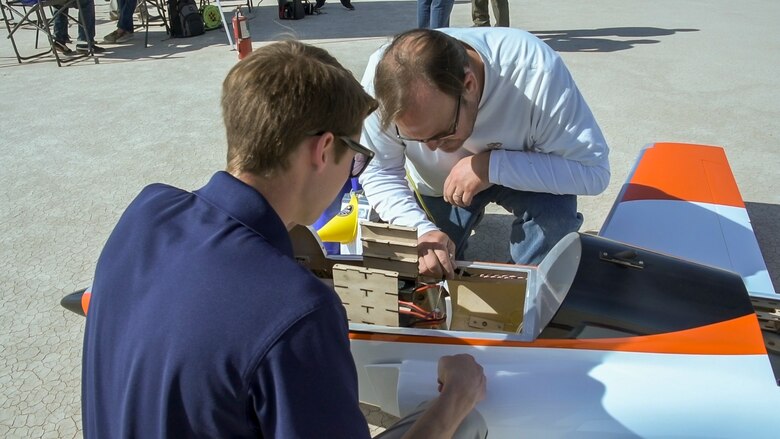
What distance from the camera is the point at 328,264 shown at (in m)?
2.27

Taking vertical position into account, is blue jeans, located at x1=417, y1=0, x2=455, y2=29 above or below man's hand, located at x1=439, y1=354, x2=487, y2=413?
above

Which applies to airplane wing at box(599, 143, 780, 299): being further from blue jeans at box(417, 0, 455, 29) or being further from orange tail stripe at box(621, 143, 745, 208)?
blue jeans at box(417, 0, 455, 29)

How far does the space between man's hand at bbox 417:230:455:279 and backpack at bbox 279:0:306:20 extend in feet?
32.8

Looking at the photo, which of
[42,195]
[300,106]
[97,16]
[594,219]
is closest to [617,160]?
[594,219]

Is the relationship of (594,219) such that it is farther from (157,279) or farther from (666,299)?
(157,279)

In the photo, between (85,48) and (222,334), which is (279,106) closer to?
(222,334)

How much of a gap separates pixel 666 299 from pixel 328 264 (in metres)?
1.26

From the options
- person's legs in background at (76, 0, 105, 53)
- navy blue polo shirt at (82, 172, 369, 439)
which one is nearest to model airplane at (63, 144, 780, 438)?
navy blue polo shirt at (82, 172, 369, 439)

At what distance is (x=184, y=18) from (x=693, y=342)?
9.75 metres

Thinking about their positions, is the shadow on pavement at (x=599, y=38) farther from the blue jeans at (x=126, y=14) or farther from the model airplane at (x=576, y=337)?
the blue jeans at (x=126, y=14)

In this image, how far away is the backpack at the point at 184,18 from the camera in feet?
31.0

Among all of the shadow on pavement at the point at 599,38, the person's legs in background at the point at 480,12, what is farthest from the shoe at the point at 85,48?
the shadow on pavement at the point at 599,38

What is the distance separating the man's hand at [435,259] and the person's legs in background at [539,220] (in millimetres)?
775

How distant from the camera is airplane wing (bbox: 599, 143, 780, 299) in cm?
269
